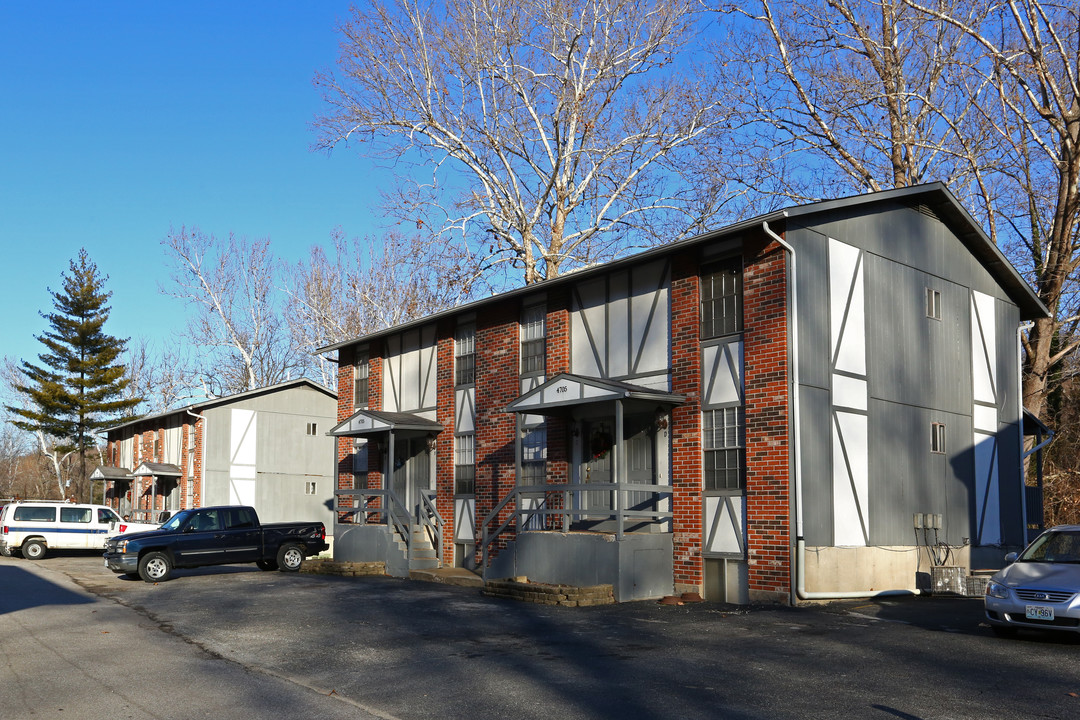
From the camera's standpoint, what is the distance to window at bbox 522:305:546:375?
21344 millimetres

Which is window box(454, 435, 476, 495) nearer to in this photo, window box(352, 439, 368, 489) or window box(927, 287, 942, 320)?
window box(352, 439, 368, 489)

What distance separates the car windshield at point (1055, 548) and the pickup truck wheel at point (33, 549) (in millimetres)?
27765

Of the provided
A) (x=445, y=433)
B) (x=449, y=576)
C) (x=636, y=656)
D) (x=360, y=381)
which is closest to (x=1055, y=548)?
(x=636, y=656)

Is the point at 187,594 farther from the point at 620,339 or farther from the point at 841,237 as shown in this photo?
A: the point at 841,237

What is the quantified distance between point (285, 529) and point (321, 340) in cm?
2352

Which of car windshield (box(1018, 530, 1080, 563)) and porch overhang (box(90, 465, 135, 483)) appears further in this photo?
porch overhang (box(90, 465, 135, 483))

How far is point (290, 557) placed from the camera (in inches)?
940

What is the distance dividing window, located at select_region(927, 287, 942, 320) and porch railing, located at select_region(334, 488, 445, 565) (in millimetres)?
11765

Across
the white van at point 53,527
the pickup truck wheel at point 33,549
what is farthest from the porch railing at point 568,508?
the pickup truck wheel at point 33,549

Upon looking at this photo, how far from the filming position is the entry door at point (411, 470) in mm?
24656

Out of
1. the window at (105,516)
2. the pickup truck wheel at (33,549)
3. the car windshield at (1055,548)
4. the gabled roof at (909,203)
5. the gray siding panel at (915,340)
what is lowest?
the pickup truck wheel at (33,549)

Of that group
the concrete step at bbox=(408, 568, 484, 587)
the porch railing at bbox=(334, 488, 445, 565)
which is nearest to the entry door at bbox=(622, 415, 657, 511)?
the concrete step at bbox=(408, 568, 484, 587)

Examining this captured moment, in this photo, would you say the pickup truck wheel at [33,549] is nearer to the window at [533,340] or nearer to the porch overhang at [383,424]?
the porch overhang at [383,424]

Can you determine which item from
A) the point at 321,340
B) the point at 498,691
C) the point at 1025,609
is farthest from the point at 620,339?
the point at 321,340
